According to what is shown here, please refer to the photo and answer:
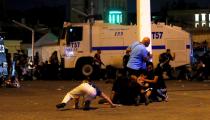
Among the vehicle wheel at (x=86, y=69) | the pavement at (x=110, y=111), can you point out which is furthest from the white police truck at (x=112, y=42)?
the pavement at (x=110, y=111)

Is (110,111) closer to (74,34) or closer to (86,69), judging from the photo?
(86,69)

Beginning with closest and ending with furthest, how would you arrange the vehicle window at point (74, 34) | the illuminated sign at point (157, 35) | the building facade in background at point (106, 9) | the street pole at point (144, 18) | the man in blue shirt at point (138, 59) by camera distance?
1. the man in blue shirt at point (138, 59)
2. the street pole at point (144, 18)
3. the illuminated sign at point (157, 35)
4. the vehicle window at point (74, 34)
5. the building facade in background at point (106, 9)

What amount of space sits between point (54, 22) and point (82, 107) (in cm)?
9027

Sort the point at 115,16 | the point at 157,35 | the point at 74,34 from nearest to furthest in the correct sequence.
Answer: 1. the point at 157,35
2. the point at 74,34
3. the point at 115,16

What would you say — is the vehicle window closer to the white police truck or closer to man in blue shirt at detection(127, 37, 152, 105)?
the white police truck

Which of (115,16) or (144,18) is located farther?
(115,16)

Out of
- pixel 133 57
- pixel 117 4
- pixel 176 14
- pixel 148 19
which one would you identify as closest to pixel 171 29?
pixel 148 19

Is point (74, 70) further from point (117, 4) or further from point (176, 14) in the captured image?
point (176, 14)

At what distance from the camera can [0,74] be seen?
91.0ft

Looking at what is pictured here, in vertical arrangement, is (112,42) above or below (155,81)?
above

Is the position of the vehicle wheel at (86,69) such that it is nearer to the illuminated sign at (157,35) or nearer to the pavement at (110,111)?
the illuminated sign at (157,35)

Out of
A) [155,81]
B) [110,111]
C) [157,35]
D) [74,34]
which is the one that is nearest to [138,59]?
[155,81]

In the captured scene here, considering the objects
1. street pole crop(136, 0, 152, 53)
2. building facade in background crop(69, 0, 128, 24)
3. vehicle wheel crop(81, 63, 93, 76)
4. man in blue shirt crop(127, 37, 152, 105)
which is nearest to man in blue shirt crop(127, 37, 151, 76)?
man in blue shirt crop(127, 37, 152, 105)

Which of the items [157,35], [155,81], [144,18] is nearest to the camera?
[155,81]
